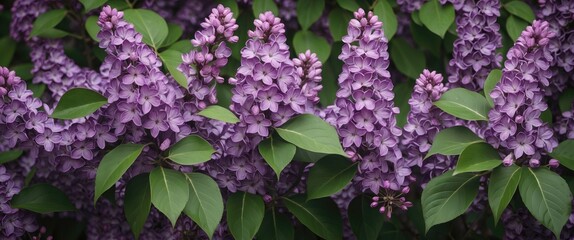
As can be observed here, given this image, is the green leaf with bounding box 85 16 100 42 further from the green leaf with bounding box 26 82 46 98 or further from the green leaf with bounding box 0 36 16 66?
the green leaf with bounding box 0 36 16 66

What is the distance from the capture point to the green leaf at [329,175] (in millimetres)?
2296

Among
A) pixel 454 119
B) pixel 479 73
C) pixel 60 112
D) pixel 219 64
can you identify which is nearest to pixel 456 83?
pixel 479 73

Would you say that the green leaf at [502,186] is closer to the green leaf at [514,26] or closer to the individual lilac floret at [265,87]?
the individual lilac floret at [265,87]

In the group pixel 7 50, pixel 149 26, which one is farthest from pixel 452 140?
pixel 7 50

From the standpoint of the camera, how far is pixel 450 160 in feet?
7.77

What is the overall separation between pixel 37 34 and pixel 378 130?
54.4 inches

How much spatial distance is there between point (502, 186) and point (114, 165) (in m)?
1.11

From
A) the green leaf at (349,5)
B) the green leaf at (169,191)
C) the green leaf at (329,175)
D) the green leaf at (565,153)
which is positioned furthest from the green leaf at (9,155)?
the green leaf at (565,153)

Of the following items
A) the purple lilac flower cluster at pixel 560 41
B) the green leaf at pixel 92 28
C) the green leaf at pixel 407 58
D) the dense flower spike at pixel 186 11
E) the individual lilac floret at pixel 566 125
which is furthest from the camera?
the dense flower spike at pixel 186 11

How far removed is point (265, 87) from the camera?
2176 mm

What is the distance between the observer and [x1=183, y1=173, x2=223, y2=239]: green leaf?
210cm

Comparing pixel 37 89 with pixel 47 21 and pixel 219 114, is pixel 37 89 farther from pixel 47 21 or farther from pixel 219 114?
pixel 219 114

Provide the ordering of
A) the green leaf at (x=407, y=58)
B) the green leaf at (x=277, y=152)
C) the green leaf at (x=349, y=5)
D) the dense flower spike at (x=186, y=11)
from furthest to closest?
the dense flower spike at (x=186, y=11) → the green leaf at (x=407, y=58) → the green leaf at (x=349, y=5) → the green leaf at (x=277, y=152)

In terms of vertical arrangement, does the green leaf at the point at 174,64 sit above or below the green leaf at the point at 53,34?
above
